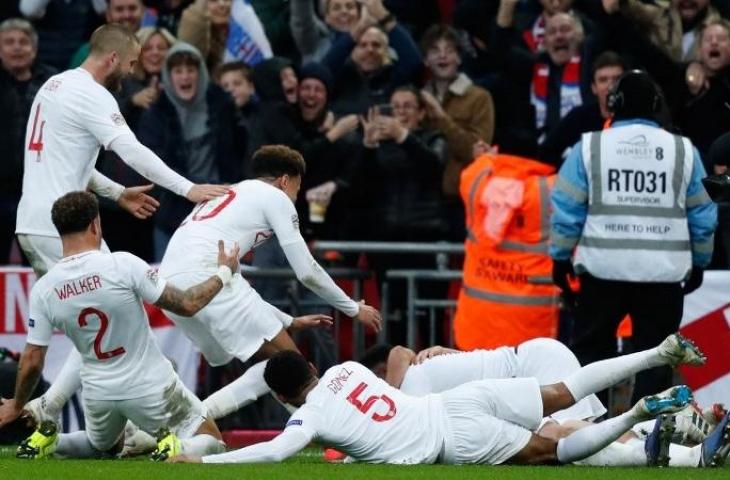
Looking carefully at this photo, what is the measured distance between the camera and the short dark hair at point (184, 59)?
16.6m

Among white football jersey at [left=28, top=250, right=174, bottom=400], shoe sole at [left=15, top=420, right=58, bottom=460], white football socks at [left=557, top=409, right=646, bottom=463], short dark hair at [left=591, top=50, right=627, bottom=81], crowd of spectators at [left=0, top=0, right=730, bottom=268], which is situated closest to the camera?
white football socks at [left=557, top=409, right=646, bottom=463]

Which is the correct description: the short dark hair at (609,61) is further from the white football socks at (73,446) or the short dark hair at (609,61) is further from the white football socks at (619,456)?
the white football socks at (73,446)

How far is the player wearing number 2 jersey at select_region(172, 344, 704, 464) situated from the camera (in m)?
11.3

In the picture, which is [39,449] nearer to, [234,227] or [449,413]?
[234,227]

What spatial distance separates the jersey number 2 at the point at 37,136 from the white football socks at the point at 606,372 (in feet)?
12.4

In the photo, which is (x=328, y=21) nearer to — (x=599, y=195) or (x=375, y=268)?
(x=375, y=268)

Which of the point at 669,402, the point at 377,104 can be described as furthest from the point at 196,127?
the point at 669,402

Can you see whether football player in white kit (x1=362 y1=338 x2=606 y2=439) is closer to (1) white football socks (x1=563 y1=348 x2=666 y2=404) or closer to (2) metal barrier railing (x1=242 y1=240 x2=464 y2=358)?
(1) white football socks (x1=563 y1=348 x2=666 y2=404)

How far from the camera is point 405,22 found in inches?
763

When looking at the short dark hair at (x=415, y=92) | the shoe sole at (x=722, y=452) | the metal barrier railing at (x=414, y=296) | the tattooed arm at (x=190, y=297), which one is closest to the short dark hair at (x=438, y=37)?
the short dark hair at (x=415, y=92)

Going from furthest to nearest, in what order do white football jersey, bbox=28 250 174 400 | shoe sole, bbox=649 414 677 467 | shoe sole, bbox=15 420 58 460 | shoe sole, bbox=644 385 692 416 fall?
shoe sole, bbox=15 420 58 460 → white football jersey, bbox=28 250 174 400 → shoe sole, bbox=649 414 677 467 → shoe sole, bbox=644 385 692 416

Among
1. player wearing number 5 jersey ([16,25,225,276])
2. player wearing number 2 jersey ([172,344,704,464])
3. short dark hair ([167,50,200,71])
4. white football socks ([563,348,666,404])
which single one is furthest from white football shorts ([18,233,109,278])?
short dark hair ([167,50,200,71])

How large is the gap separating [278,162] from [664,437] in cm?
337

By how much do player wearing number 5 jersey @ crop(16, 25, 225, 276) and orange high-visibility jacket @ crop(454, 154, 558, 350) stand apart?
10.0ft
